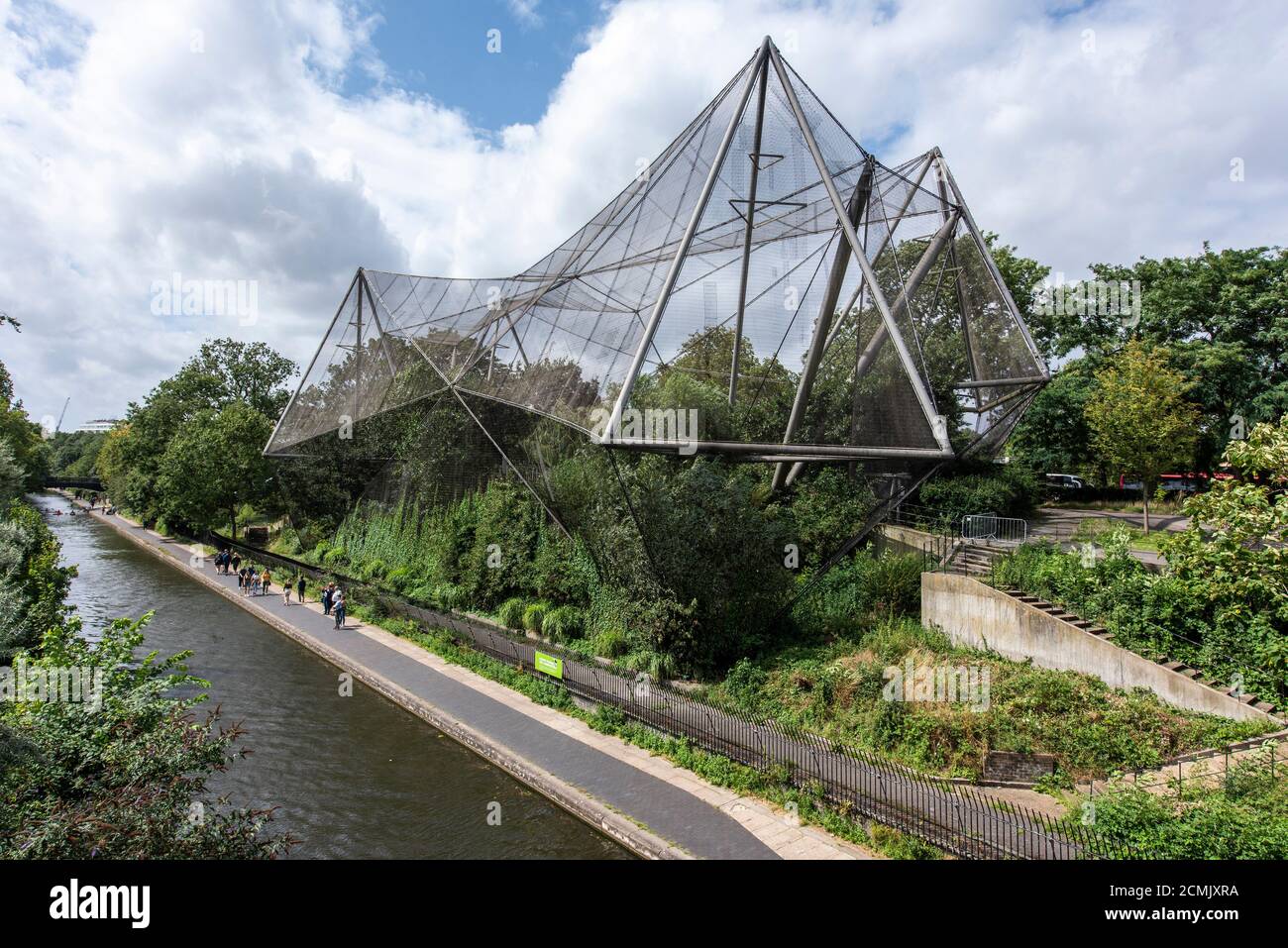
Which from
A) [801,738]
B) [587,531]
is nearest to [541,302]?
[587,531]

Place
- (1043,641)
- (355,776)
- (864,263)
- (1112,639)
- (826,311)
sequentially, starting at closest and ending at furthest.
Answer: (355,776) → (864,263) → (1112,639) → (1043,641) → (826,311)

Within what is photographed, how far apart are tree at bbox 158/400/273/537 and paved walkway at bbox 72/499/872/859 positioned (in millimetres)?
24412

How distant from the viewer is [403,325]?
28.8 meters

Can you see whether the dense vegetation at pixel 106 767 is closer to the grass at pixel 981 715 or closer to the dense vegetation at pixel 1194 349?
the grass at pixel 981 715

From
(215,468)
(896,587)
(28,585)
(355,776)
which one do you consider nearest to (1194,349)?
(896,587)

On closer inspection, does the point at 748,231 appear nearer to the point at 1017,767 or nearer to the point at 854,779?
the point at 854,779

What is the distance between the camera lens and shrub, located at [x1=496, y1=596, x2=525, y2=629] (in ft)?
69.2

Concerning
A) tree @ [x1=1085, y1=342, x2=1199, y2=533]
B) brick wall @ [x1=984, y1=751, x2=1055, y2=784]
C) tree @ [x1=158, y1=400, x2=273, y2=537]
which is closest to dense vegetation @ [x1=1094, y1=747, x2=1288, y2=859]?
brick wall @ [x1=984, y1=751, x2=1055, y2=784]

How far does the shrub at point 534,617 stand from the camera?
66.0 ft

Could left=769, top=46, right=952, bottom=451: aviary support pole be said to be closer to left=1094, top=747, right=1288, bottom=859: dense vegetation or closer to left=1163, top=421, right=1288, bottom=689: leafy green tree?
left=1163, top=421, right=1288, bottom=689: leafy green tree

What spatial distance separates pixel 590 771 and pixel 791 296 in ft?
33.6

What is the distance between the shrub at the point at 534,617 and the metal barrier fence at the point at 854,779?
341cm

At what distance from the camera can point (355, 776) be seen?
12812mm
